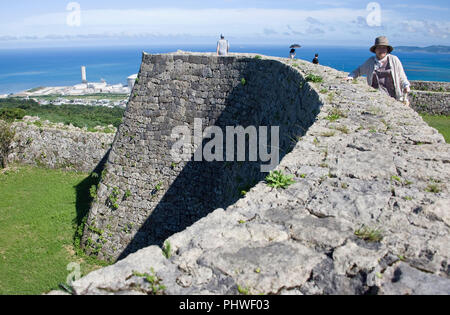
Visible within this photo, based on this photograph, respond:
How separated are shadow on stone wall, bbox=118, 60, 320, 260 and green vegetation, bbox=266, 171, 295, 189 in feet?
8.82

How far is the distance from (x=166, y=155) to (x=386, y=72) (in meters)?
5.44

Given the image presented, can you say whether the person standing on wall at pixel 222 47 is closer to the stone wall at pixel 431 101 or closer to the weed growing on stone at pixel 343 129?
the weed growing on stone at pixel 343 129

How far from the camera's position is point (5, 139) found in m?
15.1

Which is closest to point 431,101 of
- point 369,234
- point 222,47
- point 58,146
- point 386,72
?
point 222,47

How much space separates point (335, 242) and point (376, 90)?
442 cm

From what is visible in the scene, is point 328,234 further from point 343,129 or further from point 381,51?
point 381,51

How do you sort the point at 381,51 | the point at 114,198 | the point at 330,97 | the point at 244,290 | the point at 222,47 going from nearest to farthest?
1. the point at 244,290
2. the point at 330,97
3. the point at 381,51
4. the point at 114,198
5. the point at 222,47

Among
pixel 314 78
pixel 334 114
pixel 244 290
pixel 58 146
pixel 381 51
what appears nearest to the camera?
pixel 244 290

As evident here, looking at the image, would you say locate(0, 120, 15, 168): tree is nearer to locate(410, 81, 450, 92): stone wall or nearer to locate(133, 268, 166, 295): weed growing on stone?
locate(133, 268, 166, 295): weed growing on stone

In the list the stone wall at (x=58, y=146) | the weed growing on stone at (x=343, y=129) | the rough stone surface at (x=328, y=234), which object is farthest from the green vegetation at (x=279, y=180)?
the stone wall at (x=58, y=146)

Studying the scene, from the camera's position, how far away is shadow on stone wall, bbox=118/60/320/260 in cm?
671
